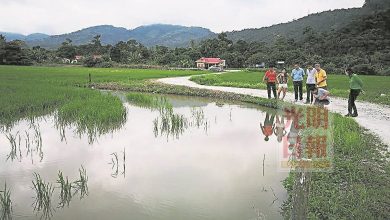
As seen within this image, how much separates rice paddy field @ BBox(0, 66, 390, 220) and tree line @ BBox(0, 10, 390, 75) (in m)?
28.8

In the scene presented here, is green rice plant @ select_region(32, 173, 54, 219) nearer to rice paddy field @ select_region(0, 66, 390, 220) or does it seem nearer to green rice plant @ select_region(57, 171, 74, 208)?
rice paddy field @ select_region(0, 66, 390, 220)

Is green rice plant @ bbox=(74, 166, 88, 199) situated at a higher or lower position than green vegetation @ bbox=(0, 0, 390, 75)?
lower

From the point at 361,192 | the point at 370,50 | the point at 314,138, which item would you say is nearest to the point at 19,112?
the point at 314,138

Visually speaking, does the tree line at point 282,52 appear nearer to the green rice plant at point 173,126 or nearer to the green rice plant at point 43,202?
the green rice plant at point 173,126

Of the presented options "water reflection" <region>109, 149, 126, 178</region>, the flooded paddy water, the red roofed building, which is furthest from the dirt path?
the red roofed building

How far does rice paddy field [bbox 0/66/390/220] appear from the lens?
4.11 metres

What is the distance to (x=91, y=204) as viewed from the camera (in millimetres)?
4332

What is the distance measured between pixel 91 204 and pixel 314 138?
315cm

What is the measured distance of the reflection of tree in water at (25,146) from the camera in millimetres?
A: 6277

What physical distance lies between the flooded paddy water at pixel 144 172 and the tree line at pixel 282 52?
2928cm

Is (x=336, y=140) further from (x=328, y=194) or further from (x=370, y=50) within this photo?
(x=370, y=50)

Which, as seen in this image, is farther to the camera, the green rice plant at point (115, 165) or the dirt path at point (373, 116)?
the dirt path at point (373, 116)

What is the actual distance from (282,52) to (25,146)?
4477 cm

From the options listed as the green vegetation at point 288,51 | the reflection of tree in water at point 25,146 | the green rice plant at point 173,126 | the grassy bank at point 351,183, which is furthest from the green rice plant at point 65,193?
the green vegetation at point 288,51
